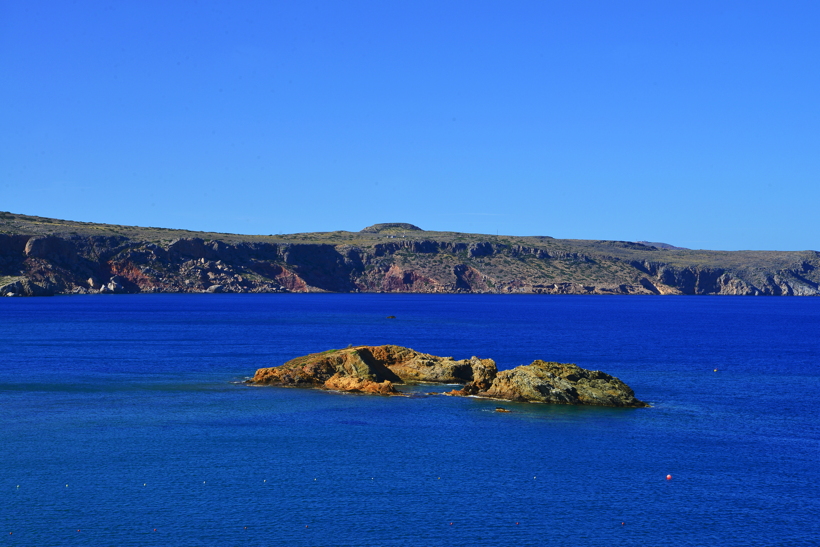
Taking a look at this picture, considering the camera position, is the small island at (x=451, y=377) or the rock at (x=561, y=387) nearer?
the rock at (x=561, y=387)

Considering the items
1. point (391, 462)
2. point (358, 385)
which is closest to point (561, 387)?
point (358, 385)

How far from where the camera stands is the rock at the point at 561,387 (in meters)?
51.5

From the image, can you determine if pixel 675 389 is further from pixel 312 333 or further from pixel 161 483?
pixel 312 333

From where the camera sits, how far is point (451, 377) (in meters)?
61.2

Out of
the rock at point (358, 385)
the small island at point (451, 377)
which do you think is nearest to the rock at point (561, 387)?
the small island at point (451, 377)

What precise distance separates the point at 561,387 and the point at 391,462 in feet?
62.8

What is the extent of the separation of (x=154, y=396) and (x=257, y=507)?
26.6 meters

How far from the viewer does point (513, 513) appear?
2952 centimetres

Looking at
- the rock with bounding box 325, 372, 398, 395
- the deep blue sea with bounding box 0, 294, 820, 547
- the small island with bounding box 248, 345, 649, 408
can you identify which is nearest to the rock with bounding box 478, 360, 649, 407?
the small island with bounding box 248, 345, 649, 408

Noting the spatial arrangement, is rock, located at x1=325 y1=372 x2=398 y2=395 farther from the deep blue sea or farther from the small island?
the deep blue sea

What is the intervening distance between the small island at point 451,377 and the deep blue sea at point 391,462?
6.38ft

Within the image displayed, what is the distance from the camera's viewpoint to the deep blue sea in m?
27.7

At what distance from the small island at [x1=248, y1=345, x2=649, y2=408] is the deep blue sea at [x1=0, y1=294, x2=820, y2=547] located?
1944 mm

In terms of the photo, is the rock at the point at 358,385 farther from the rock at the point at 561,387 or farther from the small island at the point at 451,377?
the rock at the point at 561,387
